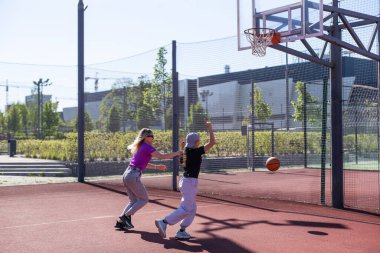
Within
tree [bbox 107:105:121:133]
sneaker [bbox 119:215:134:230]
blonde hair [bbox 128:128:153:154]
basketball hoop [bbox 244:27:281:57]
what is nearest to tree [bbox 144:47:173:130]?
tree [bbox 107:105:121:133]

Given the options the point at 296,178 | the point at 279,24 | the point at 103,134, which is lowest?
the point at 296,178

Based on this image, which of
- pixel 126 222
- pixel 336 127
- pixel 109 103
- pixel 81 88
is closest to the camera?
pixel 126 222

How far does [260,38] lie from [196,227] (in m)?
4.68

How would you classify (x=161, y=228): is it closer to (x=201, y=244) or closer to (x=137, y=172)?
(x=201, y=244)

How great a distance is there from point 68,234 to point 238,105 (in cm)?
1348

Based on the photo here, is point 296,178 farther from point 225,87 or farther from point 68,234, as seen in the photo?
point 68,234

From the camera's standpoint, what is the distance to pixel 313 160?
2489 centimetres

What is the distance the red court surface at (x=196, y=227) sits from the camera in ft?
21.5

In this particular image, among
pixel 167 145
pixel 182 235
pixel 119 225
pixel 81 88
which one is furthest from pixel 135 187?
pixel 167 145

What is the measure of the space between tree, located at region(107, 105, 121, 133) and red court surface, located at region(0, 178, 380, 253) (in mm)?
6100

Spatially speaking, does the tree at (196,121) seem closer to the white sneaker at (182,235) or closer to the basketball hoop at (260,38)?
the basketball hoop at (260,38)

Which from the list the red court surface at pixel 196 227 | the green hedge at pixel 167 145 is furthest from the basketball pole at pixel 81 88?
the red court surface at pixel 196 227

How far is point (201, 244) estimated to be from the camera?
669 centimetres

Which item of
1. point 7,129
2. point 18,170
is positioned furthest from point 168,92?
point 7,129
